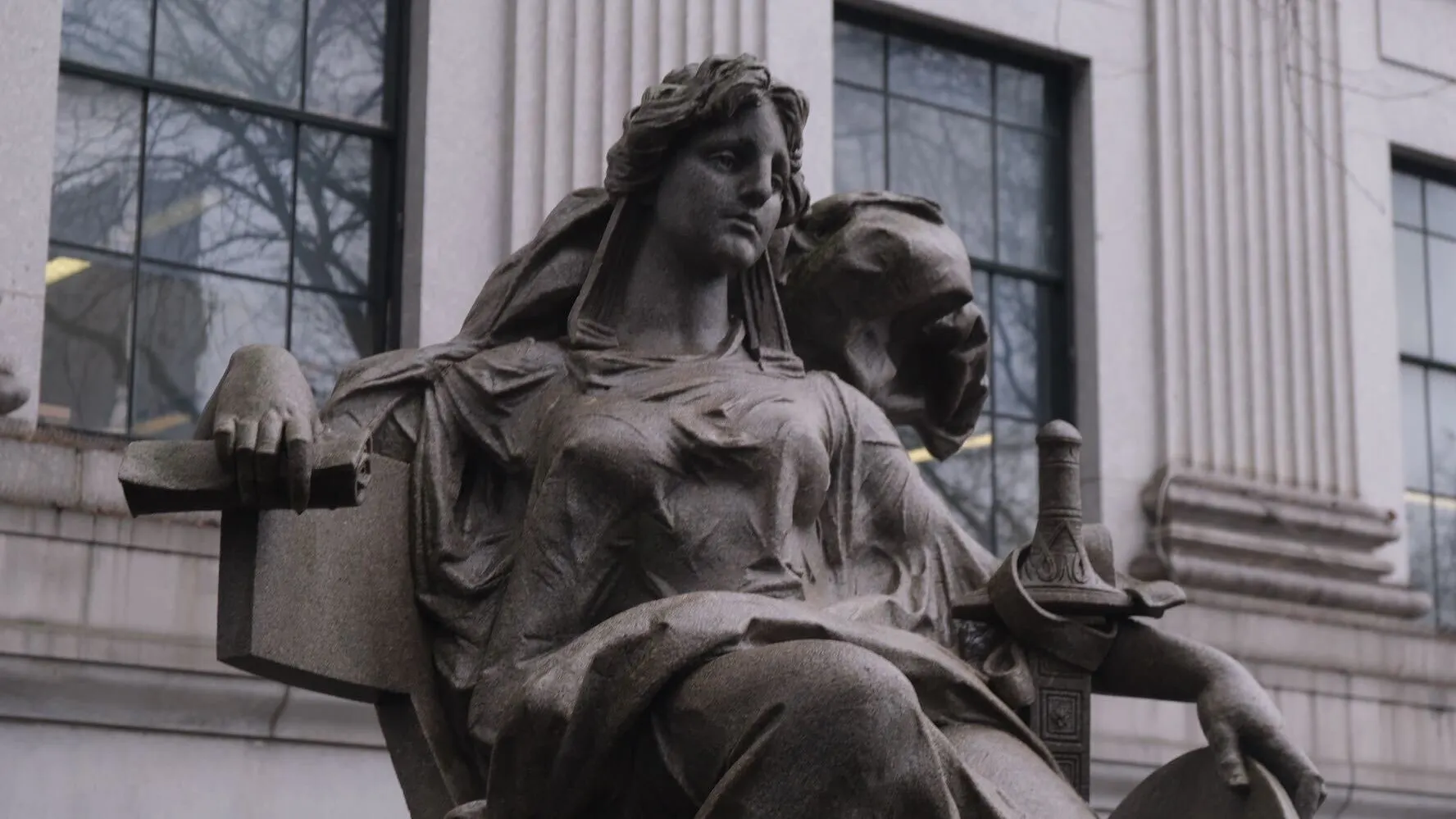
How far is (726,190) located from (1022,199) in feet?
26.4

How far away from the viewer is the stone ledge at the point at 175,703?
9531 millimetres

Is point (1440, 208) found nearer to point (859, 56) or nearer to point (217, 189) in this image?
point (859, 56)

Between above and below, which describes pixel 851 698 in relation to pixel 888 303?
below

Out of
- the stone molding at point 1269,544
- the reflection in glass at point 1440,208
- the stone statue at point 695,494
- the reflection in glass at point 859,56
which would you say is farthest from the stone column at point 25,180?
the reflection in glass at point 1440,208

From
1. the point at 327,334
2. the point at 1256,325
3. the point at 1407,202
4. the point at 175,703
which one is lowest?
the point at 175,703

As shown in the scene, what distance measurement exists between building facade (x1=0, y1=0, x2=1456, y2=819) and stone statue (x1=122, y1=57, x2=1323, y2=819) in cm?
438

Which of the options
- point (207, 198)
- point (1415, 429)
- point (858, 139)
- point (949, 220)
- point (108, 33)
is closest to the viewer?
point (108, 33)

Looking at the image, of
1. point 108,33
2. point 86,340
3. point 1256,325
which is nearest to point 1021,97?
point 1256,325

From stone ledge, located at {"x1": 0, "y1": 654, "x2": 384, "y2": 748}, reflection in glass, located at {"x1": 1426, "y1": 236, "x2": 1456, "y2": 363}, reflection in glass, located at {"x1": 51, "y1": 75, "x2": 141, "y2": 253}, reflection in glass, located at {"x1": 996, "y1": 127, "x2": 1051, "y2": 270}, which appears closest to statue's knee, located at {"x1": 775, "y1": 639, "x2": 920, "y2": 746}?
stone ledge, located at {"x1": 0, "y1": 654, "x2": 384, "y2": 748}

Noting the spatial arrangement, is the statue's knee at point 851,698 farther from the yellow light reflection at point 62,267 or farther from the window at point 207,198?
the yellow light reflection at point 62,267

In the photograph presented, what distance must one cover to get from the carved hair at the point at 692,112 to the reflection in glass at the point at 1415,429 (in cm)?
919

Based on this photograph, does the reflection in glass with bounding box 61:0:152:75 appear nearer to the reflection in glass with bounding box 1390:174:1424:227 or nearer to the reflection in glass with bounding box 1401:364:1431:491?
the reflection in glass with bounding box 1401:364:1431:491

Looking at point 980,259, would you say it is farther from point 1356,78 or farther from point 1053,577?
point 1053,577

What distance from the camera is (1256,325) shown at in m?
13.5
